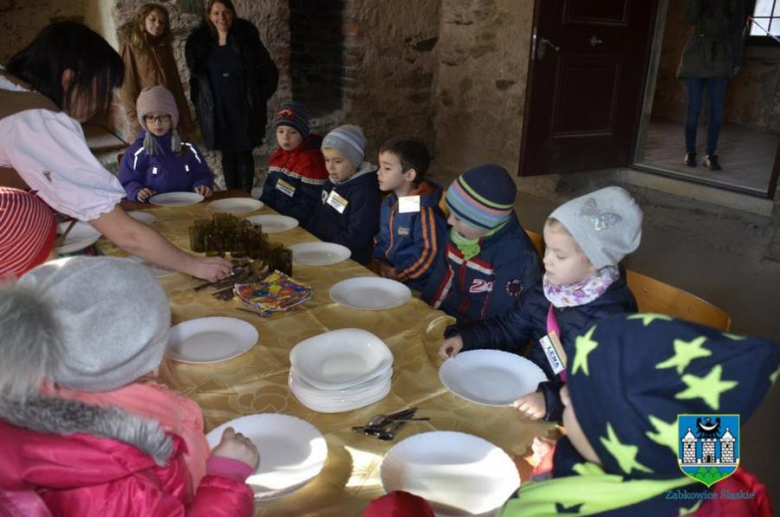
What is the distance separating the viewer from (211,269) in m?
1.87

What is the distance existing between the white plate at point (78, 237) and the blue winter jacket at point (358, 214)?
1084 millimetres

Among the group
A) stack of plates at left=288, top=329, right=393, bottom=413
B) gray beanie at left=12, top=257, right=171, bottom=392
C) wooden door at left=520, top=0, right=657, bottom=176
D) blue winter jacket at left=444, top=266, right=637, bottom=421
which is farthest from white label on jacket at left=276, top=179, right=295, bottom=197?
gray beanie at left=12, top=257, right=171, bottom=392

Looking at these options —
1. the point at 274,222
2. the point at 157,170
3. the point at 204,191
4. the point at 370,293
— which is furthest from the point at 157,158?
the point at 370,293

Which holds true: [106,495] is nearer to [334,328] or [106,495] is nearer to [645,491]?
[645,491]

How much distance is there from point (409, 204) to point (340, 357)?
3.80ft

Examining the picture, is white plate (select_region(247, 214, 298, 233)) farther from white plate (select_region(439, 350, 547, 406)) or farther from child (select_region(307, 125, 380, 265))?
white plate (select_region(439, 350, 547, 406))

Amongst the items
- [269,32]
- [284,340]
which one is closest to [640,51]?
[269,32]

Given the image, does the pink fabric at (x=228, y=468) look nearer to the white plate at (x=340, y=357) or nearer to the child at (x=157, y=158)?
the white plate at (x=340, y=357)

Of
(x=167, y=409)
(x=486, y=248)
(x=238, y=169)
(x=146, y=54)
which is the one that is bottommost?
(x=238, y=169)

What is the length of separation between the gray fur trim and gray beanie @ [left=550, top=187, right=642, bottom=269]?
1.11 metres

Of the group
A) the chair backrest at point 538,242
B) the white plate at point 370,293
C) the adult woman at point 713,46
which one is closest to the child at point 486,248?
the chair backrest at point 538,242

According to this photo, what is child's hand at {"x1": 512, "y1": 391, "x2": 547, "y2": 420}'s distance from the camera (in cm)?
123

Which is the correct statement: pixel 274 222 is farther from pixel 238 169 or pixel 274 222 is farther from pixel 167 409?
pixel 238 169

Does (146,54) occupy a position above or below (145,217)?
above
